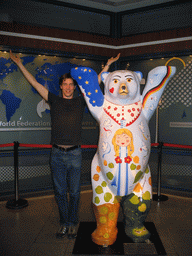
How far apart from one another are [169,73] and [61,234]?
1.83 metres

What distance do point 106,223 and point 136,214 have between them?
27 cm

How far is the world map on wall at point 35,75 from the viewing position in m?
3.75

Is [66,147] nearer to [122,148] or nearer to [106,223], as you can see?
[122,148]

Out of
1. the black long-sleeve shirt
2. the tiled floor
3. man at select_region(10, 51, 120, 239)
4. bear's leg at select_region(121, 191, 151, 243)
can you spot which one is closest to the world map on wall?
the tiled floor

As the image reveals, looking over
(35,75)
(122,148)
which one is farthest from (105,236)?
(35,75)

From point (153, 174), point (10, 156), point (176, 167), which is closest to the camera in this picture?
point (10, 156)

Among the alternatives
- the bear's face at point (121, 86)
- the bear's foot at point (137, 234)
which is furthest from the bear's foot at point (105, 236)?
the bear's face at point (121, 86)

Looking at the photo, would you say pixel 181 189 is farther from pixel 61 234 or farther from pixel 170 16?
pixel 170 16

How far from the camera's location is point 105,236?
2.01 m

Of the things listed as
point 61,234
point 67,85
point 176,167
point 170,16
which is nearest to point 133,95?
point 67,85

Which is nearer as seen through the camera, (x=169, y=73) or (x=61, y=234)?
(x=169, y=73)

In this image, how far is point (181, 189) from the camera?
3773mm

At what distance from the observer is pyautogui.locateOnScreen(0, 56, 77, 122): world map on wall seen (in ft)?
12.3

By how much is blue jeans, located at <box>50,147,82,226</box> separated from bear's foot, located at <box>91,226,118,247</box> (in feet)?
1.24
